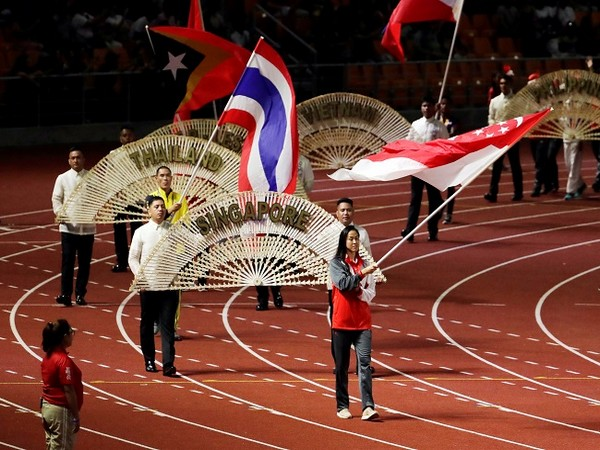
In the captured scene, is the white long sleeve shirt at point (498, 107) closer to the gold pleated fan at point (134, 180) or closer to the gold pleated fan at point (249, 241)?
the gold pleated fan at point (134, 180)

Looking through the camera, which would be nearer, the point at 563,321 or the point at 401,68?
the point at 563,321

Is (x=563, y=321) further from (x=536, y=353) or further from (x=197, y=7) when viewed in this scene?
(x=197, y=7)

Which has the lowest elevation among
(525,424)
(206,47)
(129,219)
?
(525,424)

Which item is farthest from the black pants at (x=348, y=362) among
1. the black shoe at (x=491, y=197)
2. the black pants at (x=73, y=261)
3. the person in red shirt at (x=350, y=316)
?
the black shoe at (x=491, y=197)

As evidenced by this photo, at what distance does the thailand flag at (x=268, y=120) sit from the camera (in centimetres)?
1744

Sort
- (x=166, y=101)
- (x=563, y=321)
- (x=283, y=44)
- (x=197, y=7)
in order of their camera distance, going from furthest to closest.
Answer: (x=283, y=44)
(x=166, y=101)
(x=197, y=7)
(x=563, y=321)

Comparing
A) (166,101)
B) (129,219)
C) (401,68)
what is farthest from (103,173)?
(401,68)

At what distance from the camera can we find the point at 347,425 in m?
14.8

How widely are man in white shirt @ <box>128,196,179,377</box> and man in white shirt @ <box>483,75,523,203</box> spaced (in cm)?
1087

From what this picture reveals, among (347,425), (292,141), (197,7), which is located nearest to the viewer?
(347,425)

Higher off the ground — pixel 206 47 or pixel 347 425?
pixel 206 47

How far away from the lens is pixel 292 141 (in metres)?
17.5

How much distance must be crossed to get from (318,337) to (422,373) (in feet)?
5.94

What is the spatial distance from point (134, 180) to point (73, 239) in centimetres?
97
